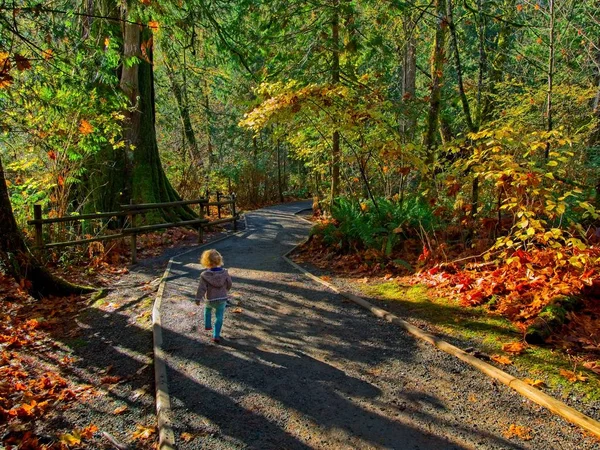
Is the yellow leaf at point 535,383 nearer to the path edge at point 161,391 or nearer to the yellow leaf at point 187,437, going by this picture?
the yellow leaf at point 187,437

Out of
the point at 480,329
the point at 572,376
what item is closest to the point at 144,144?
the point at 480,329

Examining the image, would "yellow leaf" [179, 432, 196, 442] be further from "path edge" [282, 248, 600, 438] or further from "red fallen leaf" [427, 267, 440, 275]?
"red fallen leaf" [427, 267, 440, 275]

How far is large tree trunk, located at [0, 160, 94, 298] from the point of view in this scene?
6180 mm

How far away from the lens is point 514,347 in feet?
14.3

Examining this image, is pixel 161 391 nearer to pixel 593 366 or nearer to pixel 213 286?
pixel 213 286

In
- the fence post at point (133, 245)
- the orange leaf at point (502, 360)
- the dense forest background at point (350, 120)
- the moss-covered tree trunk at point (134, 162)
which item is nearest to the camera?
the orange leaf at point (502, 360)

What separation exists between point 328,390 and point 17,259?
17.7 ft

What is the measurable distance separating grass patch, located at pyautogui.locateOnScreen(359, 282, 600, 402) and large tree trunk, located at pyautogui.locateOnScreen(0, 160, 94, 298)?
215 inches

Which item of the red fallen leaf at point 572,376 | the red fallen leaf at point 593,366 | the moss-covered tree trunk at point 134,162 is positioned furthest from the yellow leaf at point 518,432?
the moss-covered tree trunk at point 134,162

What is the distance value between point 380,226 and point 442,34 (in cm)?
450

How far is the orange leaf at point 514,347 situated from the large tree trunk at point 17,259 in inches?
273

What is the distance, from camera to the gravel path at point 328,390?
10.4 feet

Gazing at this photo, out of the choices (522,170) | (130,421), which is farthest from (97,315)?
(522,170)

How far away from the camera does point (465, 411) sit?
346cm
